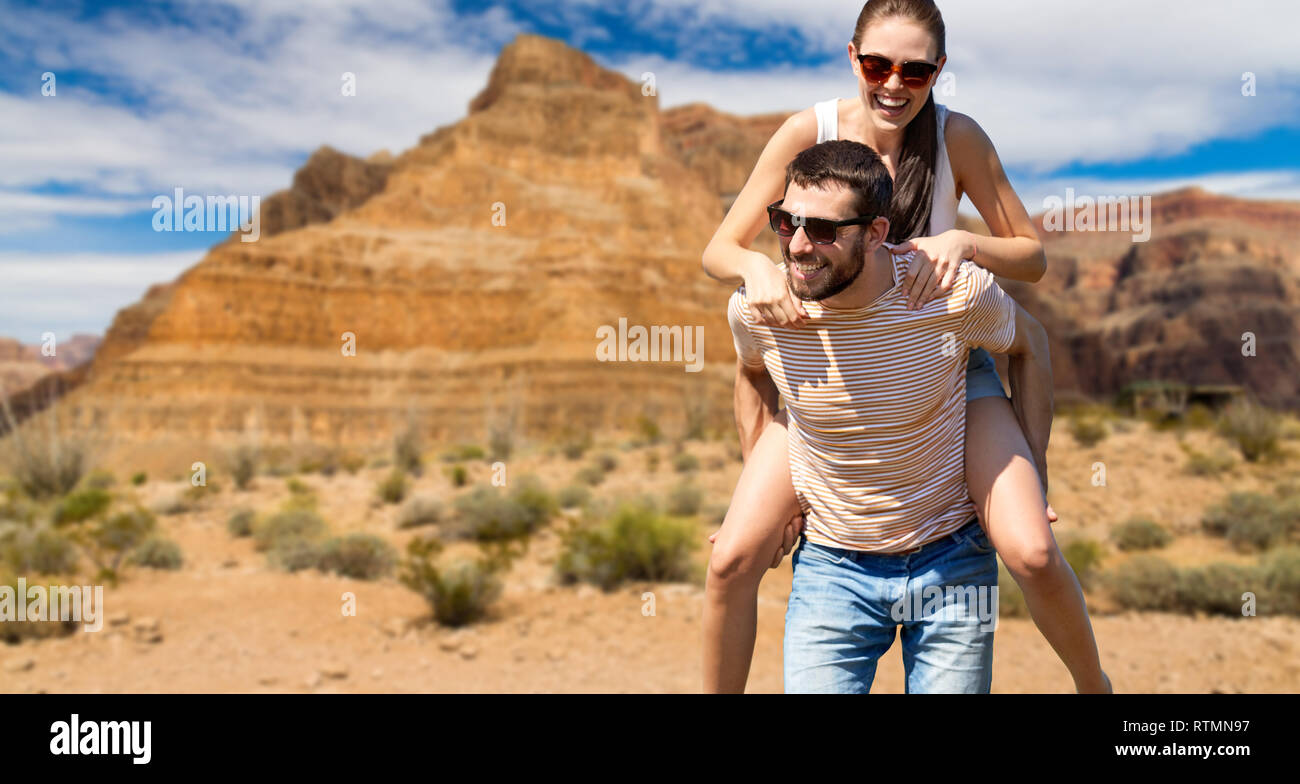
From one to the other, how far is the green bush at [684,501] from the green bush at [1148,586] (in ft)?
21.6

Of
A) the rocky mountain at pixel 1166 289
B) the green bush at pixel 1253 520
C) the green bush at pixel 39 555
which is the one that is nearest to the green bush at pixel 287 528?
the green bush at pixel 39 555

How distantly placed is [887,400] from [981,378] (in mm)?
407

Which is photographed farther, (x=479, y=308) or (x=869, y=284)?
(x=479, y=308)

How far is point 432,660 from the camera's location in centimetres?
856

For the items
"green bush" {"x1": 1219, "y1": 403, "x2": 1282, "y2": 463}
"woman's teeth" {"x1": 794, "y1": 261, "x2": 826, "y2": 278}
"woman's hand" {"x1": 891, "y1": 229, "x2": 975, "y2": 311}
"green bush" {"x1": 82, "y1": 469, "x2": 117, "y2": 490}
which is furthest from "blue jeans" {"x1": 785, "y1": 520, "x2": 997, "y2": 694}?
"green bush" {"x1": 1219, "y1": 403, "x2": 1282, "y2": 463}

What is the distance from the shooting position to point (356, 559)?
11.4m

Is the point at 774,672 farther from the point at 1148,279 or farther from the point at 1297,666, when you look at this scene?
the point at 1148,279

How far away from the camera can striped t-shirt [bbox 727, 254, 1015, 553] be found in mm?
2361

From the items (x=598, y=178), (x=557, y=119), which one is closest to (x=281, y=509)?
(x=598, y=178)

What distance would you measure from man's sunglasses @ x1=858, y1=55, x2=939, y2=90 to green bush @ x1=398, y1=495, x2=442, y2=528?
13959 millimetres

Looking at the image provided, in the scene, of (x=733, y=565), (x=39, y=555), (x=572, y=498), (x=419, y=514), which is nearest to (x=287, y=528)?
(x=419, y=514)

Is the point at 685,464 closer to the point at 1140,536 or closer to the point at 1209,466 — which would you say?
the point at 1140,536

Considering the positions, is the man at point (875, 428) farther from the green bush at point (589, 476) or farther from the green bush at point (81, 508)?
the green bush at point (589, 476)

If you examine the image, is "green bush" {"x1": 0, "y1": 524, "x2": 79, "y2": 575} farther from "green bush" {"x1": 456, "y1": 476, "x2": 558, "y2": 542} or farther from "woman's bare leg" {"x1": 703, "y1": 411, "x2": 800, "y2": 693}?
"woman's bare leg" {"x1": 703, "y1": 411, "x2": 800, "y2": 693}
